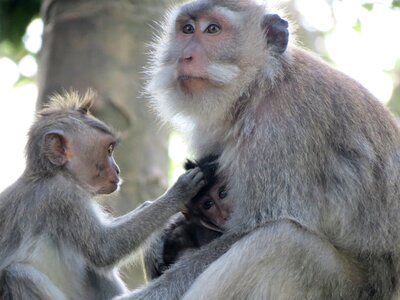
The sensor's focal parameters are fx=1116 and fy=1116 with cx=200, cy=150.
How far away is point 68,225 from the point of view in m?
8.48

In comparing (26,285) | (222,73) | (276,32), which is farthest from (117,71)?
(26,285)

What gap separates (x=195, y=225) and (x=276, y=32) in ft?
5.65

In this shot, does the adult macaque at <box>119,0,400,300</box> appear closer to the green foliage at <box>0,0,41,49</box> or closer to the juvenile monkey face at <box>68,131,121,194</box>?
the juvenile monkey face at <box>68,131,121,194</box>

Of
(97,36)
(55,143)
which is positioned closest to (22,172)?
(55,143)

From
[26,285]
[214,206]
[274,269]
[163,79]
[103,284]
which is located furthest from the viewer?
[163,79]

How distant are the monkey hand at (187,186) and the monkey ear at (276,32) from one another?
4.09 feet

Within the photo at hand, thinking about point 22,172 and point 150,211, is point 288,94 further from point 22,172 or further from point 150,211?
point 22,172

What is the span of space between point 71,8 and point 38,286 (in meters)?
5.02

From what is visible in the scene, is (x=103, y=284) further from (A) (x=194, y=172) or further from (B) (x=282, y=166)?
(B) (x=282, y=166)

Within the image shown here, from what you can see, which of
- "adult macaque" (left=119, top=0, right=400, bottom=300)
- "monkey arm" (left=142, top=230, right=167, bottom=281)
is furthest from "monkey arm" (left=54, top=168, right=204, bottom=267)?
"monkey arm" (left=142, top=230, right=167, bottom=281)

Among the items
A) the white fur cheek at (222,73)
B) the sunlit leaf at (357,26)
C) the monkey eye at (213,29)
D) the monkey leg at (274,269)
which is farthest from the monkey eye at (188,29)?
the sunlit leaf at (357,26)

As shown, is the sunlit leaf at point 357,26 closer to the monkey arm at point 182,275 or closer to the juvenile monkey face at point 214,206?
the juvenile monkey face at point 214,206

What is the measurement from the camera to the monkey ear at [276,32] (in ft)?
30.0

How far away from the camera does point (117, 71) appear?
39.9 ft
